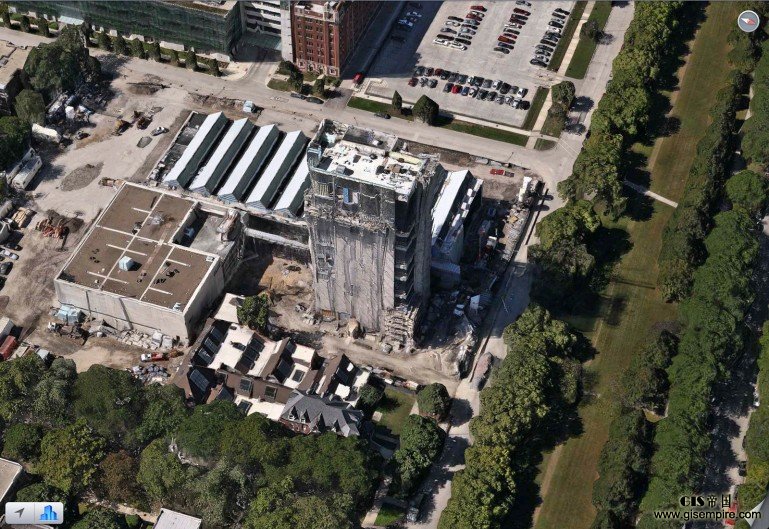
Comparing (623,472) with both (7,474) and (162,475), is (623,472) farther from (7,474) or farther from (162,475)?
(7,474)

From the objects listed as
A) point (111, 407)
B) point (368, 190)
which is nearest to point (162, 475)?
point (111, 407)

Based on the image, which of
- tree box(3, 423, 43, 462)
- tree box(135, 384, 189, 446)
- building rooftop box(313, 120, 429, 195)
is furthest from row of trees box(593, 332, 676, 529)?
tree box(3, 423, 43, 462)

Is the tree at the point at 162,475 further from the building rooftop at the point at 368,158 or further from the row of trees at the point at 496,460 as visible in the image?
the building rooftop at the point at 368,158

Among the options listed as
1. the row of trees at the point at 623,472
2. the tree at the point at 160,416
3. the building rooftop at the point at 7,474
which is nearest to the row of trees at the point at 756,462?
the row of trees at the point at 623,472

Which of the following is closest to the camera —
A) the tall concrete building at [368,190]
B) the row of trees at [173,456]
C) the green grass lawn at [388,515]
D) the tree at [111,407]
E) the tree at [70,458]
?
the row of trees at [173,456]

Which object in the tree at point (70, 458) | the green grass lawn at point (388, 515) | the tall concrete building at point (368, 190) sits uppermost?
the tall concrete building at point (368, 190)

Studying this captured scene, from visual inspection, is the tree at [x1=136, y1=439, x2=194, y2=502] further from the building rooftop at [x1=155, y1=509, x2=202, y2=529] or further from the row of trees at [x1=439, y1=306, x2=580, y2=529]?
the row of trees at [x1=439, y1=306, x2=580, y2=529]
